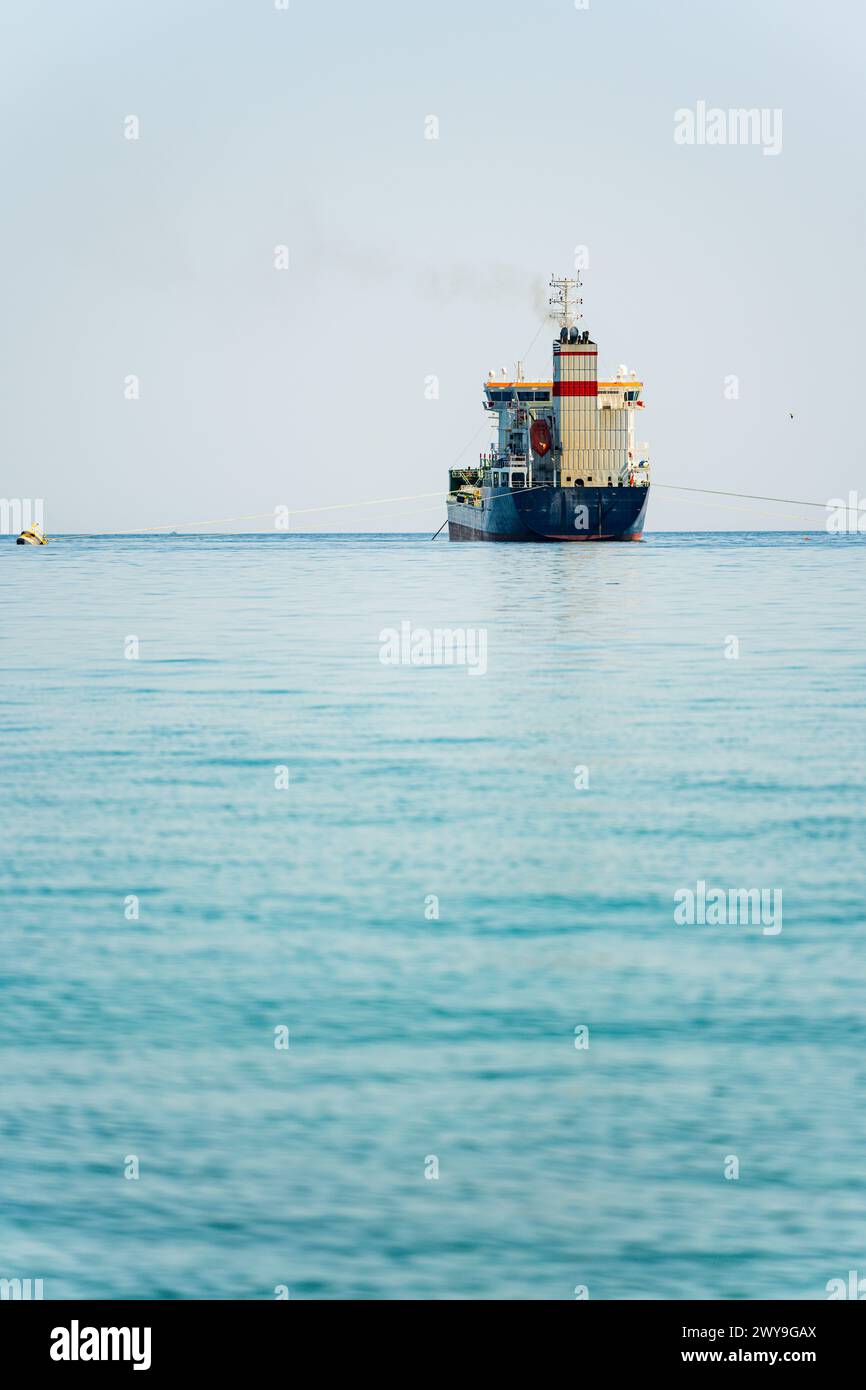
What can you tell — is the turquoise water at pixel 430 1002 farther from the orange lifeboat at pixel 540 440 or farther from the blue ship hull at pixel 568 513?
the orange lifeboat at pixel 540 440

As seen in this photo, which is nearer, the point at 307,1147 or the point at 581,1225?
the point at 581,1225

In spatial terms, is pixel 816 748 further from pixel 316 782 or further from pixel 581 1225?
pixel 581 1225

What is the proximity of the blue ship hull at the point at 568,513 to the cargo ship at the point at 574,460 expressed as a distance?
75mm

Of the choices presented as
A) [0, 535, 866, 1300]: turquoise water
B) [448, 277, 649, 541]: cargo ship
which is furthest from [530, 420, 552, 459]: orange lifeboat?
[0, 535, 866, 1300]: turquoise water

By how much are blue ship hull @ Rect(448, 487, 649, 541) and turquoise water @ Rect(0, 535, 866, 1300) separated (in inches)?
3843

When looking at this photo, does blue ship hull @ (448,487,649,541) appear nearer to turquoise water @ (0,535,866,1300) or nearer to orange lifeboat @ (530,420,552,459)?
orange lifeboat @ (530,420,552,459)

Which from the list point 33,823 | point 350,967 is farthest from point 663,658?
point 350,967

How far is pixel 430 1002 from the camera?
10719 millimetres

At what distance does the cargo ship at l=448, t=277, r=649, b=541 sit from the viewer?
122 metres

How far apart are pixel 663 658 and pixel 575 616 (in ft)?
46.9

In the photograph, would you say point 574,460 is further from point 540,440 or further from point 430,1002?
point 430,1002

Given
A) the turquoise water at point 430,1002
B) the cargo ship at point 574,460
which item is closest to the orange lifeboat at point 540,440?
the cargo ship at point 574,460
